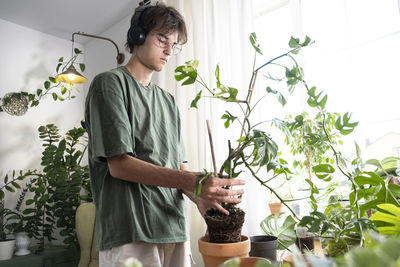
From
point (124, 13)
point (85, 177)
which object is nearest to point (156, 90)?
point (85, 177)

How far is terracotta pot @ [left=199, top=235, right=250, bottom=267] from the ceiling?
288cm

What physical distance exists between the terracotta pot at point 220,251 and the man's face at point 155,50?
2.51 ft

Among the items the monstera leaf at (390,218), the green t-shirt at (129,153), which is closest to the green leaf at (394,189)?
the monstera leaf at (390,218)

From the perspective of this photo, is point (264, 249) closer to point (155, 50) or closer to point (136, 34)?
point (155, 50)

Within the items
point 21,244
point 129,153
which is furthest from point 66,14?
point 129,153

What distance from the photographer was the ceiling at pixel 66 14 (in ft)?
10.3

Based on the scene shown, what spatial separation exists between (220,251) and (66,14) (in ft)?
11.1

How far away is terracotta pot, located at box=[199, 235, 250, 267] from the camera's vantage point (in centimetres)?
78

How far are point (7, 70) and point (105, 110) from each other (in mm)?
2952

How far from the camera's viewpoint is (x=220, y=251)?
2.59ft

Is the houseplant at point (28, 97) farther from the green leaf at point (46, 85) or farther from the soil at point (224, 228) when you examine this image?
the soil at point (224, 228)

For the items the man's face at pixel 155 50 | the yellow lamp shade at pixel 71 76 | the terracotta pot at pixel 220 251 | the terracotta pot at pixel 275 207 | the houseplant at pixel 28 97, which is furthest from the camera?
the houseplant at pixel 28 97

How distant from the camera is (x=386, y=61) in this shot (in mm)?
1867

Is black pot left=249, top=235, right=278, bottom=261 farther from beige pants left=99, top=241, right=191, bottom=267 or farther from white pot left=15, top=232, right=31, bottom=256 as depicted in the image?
white pot left=15, top=232, right=31, bottom=256
